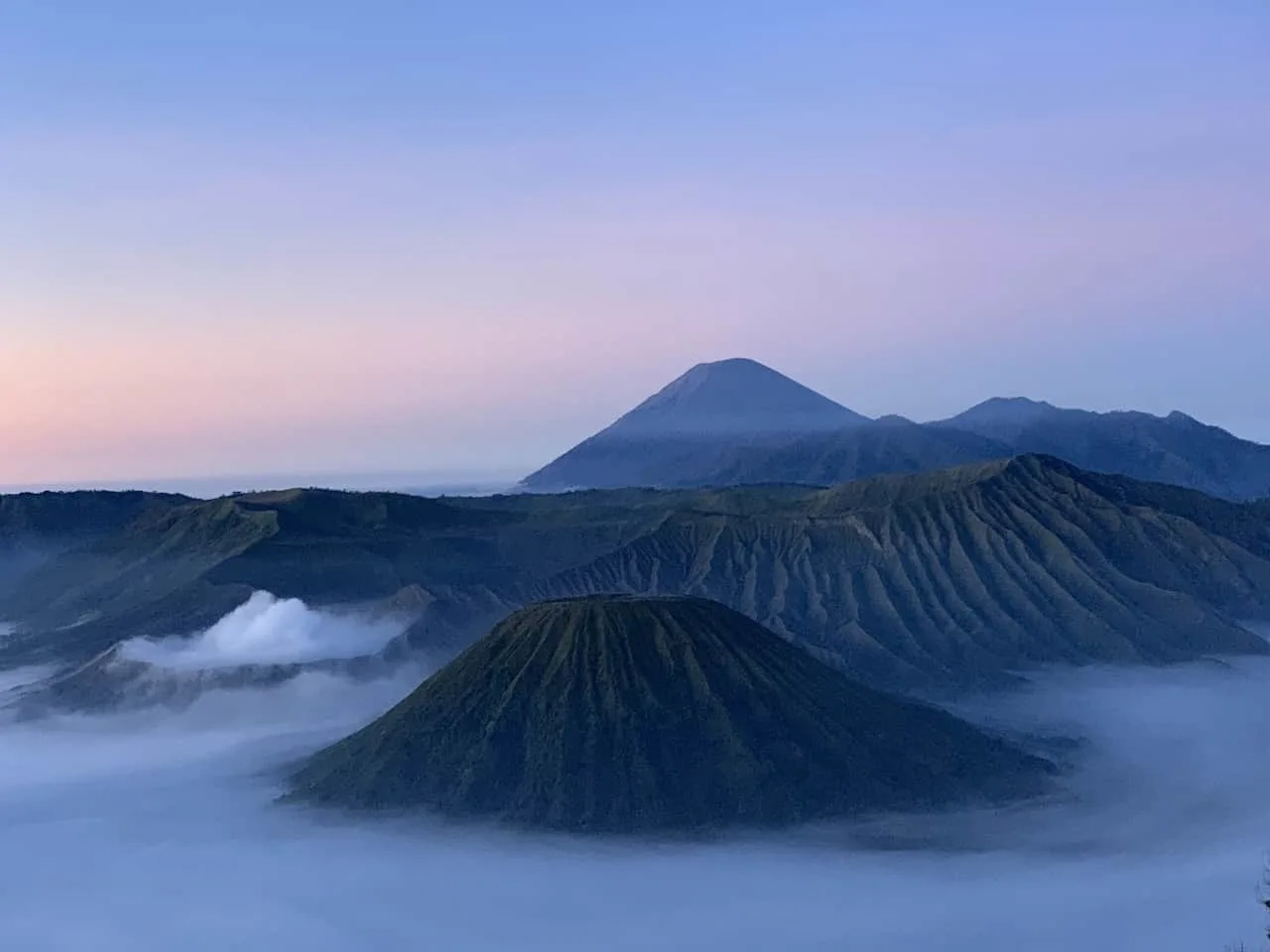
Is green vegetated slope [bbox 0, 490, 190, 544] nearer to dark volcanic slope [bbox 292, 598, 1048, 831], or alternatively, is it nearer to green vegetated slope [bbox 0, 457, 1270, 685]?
green vegetated slope [bbox 0, 457, 1270, 685]

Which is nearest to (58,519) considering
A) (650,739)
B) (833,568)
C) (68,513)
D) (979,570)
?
(68,513)

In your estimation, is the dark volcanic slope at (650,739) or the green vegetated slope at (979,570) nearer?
the dark volcanic slope at (650,739)

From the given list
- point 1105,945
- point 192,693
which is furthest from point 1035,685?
point 192,693

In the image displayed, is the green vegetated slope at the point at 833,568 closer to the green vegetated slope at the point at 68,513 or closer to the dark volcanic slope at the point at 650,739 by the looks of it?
the dark volcanic slope at the point at 650,739

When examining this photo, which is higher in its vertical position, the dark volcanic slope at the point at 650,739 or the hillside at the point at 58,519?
the hillside at the point at 58,519

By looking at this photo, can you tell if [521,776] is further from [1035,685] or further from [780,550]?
[780,550]

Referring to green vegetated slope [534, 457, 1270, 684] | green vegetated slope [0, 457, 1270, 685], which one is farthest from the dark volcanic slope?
green vegetated slope [534, 457, 1270, 684]

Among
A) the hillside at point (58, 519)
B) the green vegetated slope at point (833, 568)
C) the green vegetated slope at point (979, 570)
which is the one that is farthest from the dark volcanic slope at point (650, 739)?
the hillside at point (58, 519)
